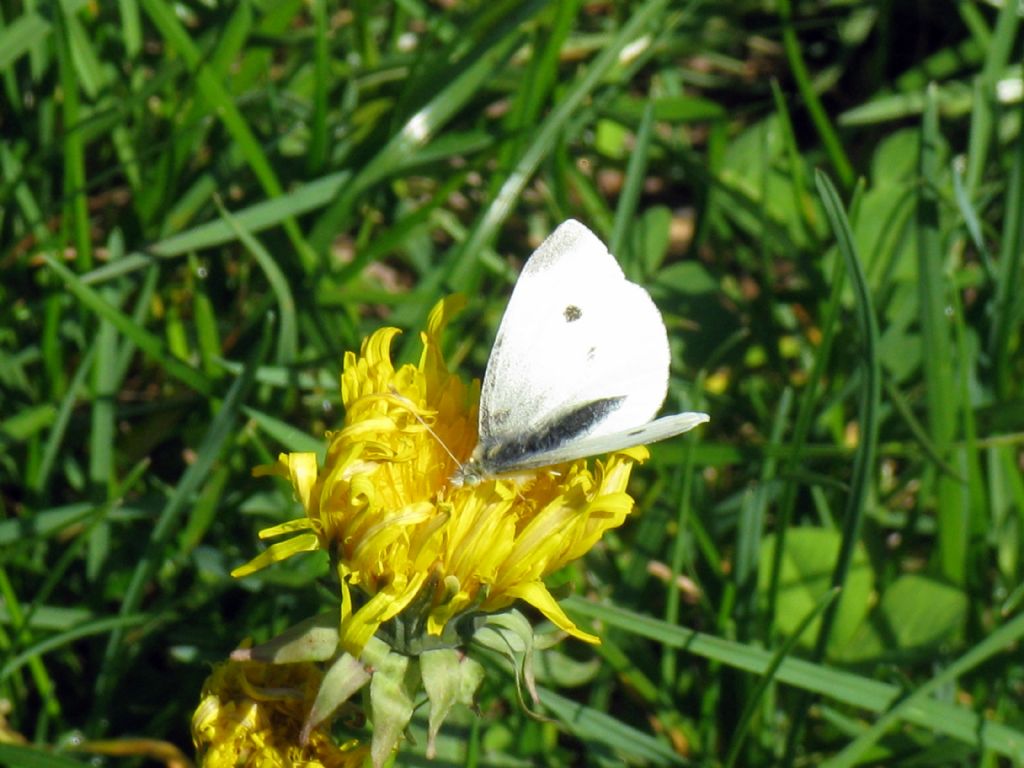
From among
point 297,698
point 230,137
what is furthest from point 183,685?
point 230,137

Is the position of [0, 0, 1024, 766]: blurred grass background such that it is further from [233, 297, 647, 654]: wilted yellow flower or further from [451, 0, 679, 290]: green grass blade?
[233, 297, 647, 654]: wilted yellow flower

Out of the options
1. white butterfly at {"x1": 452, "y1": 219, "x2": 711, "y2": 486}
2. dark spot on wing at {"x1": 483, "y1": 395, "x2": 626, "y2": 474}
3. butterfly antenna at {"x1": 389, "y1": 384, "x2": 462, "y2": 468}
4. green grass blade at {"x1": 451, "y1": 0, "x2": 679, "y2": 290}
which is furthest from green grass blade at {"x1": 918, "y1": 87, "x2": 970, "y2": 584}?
butterfly antenna at {"x1": 389, "y1": 384, "x2": 462, "y2": 468}

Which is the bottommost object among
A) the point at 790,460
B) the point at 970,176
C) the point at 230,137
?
the point at 790,460

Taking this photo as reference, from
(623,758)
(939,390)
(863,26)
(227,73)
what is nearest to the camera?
(623,758)

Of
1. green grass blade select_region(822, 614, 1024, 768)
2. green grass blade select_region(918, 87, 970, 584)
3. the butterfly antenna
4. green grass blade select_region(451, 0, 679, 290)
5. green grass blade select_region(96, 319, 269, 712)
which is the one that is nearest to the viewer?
the butterfly antenna

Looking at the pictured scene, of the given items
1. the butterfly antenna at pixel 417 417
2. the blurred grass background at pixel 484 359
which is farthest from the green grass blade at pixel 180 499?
the butterfly antenna at pixel 417 417

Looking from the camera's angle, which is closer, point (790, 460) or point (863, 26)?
point (790, 460)

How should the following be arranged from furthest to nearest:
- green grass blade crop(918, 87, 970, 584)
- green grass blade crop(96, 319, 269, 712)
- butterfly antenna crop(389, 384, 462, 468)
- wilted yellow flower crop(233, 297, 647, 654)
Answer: green grass blade crop(918, 87, 970, 584), green grass blade crop(96, 319, 269, 712), butterfly antenna crop(389, 384, 462, 468), wilted yellow flower crop(233, 297, 647, 654)

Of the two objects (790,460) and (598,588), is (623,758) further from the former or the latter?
(790,460)
